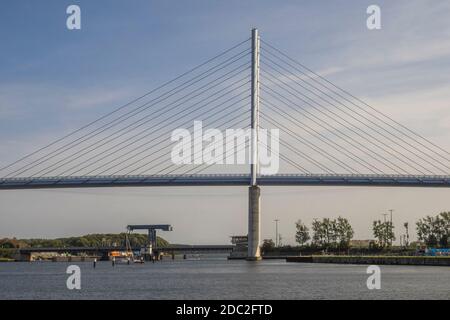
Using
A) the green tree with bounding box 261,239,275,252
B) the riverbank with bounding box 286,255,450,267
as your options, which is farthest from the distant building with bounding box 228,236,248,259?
the riverbank with bounding box 286,255,450,267

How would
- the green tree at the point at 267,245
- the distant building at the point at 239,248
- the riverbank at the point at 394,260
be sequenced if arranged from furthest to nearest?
the green tree at the point at 267,245 < the distant building at the point at 239,248 < the riverbank at the point at 394,260

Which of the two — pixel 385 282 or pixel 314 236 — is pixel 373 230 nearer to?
pixel 314 236

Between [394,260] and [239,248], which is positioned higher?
[239,248]

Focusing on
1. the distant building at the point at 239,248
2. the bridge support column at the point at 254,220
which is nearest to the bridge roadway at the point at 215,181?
the bridge support column at the point at 254,220

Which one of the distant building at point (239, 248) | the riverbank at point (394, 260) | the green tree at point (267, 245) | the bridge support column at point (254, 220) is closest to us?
the riverbank at point (394, 260)

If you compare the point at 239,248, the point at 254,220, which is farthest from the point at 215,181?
the point at 239,248

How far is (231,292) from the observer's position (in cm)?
4897

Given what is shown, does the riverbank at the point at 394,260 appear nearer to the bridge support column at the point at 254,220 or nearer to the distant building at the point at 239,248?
the bridge support column at the point at 254,220

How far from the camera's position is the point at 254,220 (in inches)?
4555

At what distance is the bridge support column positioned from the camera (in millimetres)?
111750

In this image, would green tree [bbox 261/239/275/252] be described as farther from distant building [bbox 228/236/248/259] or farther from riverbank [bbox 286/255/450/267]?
riverbank [bbox 286/255/450/267]

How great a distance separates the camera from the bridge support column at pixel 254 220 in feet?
367

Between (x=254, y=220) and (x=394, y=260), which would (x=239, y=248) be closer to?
(x=254, y=220)
